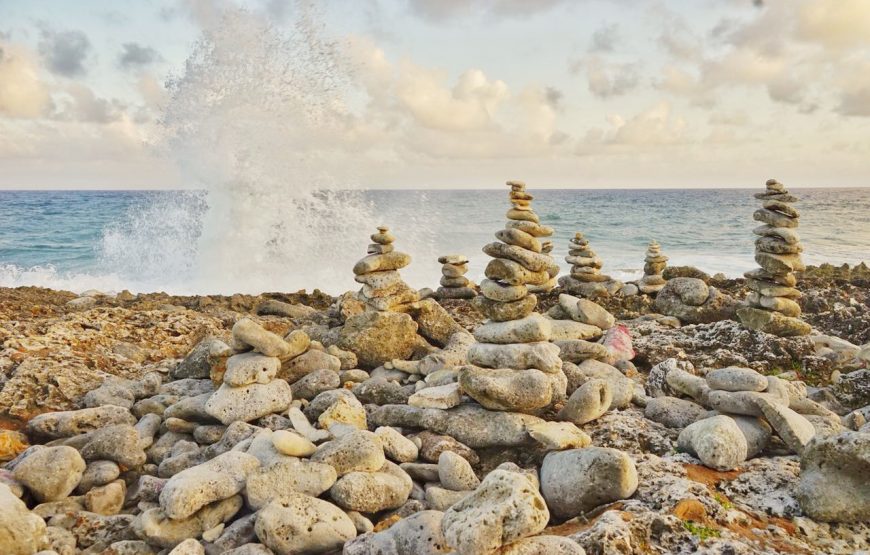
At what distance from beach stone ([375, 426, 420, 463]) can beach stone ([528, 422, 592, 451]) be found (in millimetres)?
984

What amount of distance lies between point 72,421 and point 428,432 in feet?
11.1

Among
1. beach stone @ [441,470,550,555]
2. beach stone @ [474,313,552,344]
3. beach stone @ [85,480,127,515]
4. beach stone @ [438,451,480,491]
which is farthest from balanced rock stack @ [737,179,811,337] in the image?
beach stone @ [85,480,127,515]

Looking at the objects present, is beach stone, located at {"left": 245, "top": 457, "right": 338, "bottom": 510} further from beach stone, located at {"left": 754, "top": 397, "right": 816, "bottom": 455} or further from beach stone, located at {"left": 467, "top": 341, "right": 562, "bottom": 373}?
beach stone, located at {"left": 754, "top": 397, "right": 816, "bottom": 455}

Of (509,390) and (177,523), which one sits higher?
(509,390)

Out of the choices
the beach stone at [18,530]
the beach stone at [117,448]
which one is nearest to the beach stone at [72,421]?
the beach stone at [117,448]

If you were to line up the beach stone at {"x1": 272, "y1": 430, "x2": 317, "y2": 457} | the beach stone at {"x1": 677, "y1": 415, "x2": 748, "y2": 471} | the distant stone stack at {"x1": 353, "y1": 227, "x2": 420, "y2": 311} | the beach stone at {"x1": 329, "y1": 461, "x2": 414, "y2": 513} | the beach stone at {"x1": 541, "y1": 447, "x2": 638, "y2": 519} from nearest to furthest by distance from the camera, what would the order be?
1. the beach stone at {"x1": 541, "y1": 447, "x2": 638, "y2": 519}
2. the beach stone at {"x1": 329, "y1": 461, "x2": 414, "y2": 513}
3. the beach stone at {"x1": 677, "y1": 415, "x2": 748, "y2": 471}
4. the beach stone at {"x1": 272, "y1": 430, "x2": 317, "y2": 457}
5. the distant stone stack at {"x1": 353, "y1": 227, "x2": 420, "y2": 311}

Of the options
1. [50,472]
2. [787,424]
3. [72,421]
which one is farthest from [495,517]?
[72,421]

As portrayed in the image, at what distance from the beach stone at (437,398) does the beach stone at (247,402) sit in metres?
1.31

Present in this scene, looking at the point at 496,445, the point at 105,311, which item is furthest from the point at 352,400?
the point at 105,311

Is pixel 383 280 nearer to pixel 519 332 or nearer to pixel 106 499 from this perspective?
pixel 519 332

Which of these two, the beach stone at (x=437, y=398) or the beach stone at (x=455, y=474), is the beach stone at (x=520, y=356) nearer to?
the beach stone at (x=437, y=398)

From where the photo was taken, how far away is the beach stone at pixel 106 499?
4352 mm

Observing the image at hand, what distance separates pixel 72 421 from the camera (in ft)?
18.0

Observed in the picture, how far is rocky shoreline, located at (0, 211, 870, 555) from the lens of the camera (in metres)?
3.49
